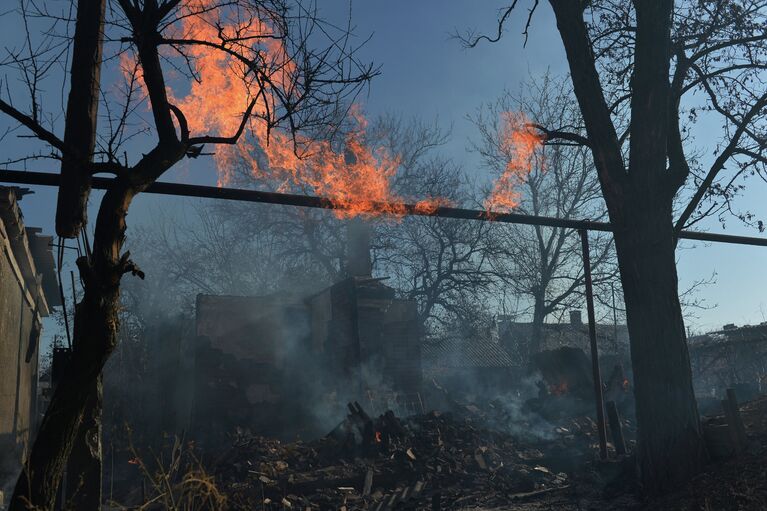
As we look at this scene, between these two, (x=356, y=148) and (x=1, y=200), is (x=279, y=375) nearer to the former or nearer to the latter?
(x=356, y=148)

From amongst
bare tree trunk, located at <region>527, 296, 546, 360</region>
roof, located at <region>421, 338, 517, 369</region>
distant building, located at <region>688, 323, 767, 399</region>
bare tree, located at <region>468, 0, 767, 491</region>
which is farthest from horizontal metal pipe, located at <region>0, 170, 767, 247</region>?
roof, located at <region>421, 338, 517, 369</region>

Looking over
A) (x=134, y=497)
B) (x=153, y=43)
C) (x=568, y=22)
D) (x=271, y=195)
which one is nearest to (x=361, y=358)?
(x=134, y=497)

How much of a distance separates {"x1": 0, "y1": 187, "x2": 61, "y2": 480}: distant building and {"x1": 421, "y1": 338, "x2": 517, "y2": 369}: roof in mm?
25945

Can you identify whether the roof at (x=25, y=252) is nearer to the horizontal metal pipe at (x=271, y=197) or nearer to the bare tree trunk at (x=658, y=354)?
the horizontal metal pipe at (x=271, y=197)

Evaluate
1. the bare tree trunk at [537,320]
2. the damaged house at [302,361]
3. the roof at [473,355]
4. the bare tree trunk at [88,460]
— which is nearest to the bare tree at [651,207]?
the bare tree trunk at [88,460]

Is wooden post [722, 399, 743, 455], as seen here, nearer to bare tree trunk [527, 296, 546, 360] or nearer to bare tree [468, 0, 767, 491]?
bare tree [468, 0, 767, 491]

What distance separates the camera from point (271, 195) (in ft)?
24.3

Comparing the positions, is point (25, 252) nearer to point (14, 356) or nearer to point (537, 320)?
point (14, 356)

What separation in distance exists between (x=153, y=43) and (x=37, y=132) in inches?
44.6

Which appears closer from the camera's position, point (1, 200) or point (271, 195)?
point (271, 195)

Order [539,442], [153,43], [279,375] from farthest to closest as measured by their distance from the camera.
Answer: [279,375] < [539,442] < [153,43]

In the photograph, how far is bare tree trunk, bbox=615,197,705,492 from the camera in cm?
635

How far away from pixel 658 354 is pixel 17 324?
10456 mm

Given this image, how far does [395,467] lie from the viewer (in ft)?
36.3
